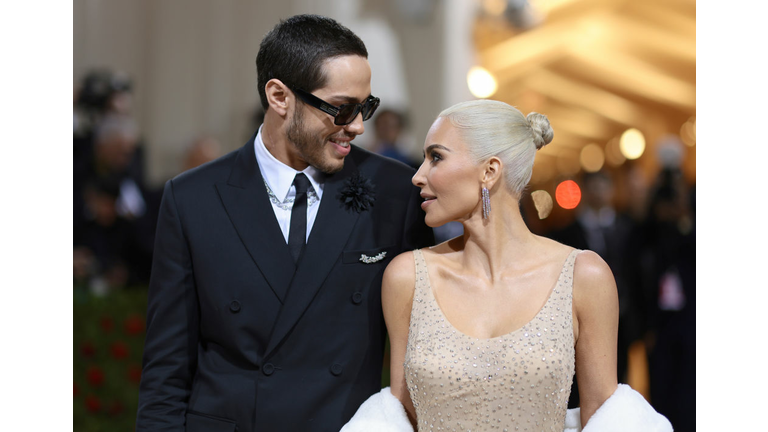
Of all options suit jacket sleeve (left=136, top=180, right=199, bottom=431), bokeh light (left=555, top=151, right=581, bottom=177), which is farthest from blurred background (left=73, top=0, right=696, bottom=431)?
bokeh light (left=555, top=151, right=581, bottom=177)

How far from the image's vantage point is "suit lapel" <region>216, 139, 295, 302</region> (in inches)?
82.5

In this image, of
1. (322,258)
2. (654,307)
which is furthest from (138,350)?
(654,307)

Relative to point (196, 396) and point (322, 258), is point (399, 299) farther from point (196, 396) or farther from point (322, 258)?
point (196, 396)

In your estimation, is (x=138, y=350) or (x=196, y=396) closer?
(x=196, y=396)

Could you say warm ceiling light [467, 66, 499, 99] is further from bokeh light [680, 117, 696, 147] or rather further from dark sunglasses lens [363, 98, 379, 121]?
dark sunglasses lens [363, 98, 379, 121]

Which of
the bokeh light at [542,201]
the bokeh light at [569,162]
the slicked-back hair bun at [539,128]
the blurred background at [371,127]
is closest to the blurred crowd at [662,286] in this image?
the blurred background at [371,127]

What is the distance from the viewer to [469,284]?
6.74 ft

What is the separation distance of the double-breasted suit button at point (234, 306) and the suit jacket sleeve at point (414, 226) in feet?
1.70

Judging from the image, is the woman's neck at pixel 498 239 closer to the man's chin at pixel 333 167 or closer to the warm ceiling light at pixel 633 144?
the man's chin at pixel 333 167

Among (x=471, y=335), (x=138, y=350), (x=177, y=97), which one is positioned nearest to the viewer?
(x=471, y=335)

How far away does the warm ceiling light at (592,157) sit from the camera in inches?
567

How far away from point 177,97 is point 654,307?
4.25 m

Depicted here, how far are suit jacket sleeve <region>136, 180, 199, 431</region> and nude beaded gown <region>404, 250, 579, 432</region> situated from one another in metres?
0.68

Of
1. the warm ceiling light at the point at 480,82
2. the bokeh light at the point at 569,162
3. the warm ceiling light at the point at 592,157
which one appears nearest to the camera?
the warm ceiling light at the point at 480,82
